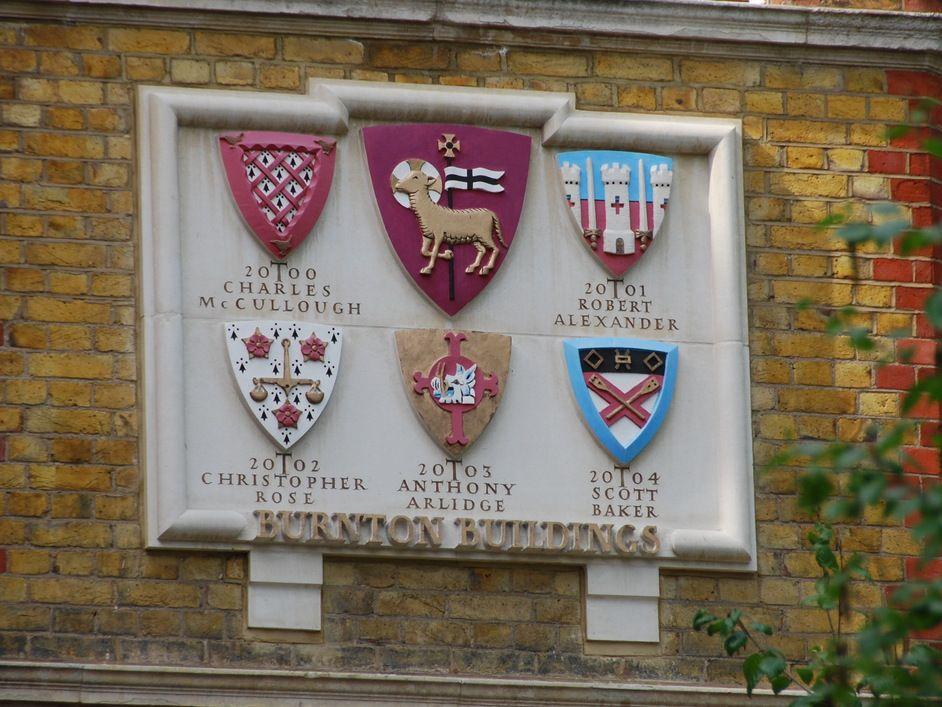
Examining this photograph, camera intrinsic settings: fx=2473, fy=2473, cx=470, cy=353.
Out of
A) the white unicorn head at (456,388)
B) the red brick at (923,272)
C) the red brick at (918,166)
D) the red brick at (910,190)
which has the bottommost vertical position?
the white unicorn head at (456,388)

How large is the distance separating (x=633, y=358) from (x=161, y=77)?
2442 mm

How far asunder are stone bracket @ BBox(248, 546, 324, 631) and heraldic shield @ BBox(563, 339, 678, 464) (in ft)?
4.54

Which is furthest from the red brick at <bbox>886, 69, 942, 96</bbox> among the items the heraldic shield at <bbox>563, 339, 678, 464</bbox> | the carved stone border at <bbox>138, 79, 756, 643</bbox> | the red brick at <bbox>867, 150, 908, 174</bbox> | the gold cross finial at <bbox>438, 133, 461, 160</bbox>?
the gold cross finial at <bbox>438, 133, 461, 160</bbox>

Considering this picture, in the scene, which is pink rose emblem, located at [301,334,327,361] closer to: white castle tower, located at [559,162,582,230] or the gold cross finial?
the gold cross finial

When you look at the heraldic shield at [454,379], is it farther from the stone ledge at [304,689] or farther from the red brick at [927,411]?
the red brick at [927,411]

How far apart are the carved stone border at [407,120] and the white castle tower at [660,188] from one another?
0.11 metres

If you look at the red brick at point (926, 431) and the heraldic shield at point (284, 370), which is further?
the red brick at point (926, 431)

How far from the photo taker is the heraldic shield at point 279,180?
1083 cm

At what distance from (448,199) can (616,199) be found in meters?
0.78

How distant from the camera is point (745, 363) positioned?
11.1 metres

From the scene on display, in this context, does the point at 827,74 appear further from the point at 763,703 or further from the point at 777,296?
the point at 763,703

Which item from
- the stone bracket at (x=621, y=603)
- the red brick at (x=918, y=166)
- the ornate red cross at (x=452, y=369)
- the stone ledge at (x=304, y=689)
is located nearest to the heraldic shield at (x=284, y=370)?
the ornate red cross at (x=452, y=369)

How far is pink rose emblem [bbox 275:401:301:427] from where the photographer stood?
10.6m

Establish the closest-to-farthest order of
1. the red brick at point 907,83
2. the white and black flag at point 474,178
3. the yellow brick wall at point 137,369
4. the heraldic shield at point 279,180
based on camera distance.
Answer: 1. the yellow brick wall at point 137,369
2. the heraldic shield at point 279,180
3. the white and black flag at point 474,178
4. the red brick at point 907,83
